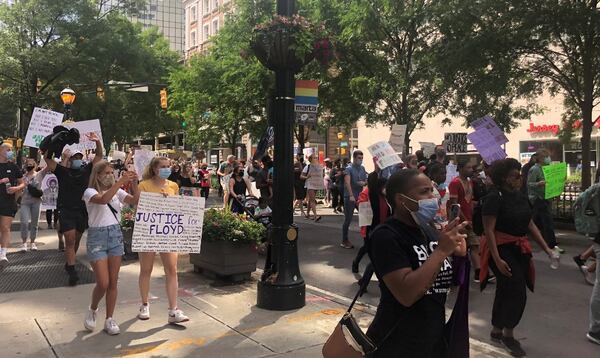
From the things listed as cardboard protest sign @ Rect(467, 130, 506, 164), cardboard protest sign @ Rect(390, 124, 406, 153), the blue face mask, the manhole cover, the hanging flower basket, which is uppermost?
the hanging flower basket

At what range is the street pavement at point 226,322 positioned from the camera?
474cm

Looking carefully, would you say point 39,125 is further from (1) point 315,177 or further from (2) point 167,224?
(1) point 315,177

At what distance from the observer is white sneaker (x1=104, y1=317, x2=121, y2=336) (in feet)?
16.6

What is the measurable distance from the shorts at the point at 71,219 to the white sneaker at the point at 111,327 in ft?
8.48

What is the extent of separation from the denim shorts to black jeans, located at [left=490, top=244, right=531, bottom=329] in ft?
11.9

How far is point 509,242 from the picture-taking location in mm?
→ 4738

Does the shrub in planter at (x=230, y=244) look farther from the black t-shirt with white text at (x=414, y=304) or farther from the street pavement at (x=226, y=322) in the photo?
the black t-shirt with white text at (x=414, y=304)

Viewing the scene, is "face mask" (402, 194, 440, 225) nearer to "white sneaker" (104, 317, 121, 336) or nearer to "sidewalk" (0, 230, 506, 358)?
"sidewalk" (0, 230, 506, 358)

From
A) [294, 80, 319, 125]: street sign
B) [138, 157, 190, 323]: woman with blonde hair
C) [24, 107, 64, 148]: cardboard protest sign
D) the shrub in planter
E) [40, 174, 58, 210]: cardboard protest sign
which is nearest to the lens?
[138, 157, 190, 323]: woman with blonde hair

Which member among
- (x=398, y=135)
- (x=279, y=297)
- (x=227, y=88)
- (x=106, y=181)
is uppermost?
(x=227, y=88)

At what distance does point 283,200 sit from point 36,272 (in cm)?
447

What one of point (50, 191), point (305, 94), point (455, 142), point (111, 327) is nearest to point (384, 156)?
point (305, 94)

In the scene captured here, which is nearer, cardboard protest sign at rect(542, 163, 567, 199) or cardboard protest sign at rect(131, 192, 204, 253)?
cardboard protest sign at rect(131, 192, 204, 253)

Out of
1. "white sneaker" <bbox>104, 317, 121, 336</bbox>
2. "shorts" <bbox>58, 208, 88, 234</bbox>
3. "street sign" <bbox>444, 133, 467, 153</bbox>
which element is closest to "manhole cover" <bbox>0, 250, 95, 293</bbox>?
"shorts" <bbox>58, 208, 88, 234</bbox>
